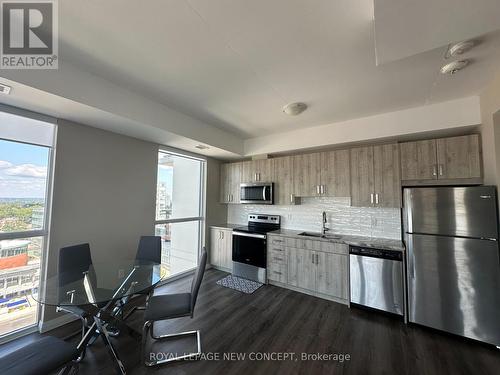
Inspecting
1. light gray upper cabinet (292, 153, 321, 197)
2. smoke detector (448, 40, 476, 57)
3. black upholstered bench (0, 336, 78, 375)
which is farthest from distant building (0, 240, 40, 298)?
smoke detector (448, 40, 476, 57)

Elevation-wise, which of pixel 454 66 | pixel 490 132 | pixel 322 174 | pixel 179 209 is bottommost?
pixel 179 209

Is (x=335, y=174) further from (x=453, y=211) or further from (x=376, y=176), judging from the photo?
(x=453, y=211)

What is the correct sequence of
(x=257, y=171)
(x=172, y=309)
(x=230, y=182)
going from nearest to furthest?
(x=172, y=309)
(x=257, y=171)
(x=230, y=182)

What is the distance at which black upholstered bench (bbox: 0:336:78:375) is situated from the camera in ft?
4.29

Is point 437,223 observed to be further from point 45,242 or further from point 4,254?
point 4,254

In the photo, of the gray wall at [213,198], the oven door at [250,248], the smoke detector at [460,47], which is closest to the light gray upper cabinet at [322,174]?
the oven door at [250,248]

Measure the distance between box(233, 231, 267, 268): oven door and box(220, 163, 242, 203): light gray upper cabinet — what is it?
0.93 meters

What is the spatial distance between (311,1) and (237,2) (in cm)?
51

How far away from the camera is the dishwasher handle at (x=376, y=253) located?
273 cm

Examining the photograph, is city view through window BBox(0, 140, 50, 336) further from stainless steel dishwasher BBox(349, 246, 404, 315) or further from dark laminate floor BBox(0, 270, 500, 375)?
stainless steel dishwasher BBox(349, 246, 404, 315)

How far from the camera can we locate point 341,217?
12.3 feet

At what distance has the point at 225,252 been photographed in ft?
14.7

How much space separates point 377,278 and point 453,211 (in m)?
1.23

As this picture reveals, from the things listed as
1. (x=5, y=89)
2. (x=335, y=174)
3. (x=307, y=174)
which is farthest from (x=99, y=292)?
(x=335, y=174)
